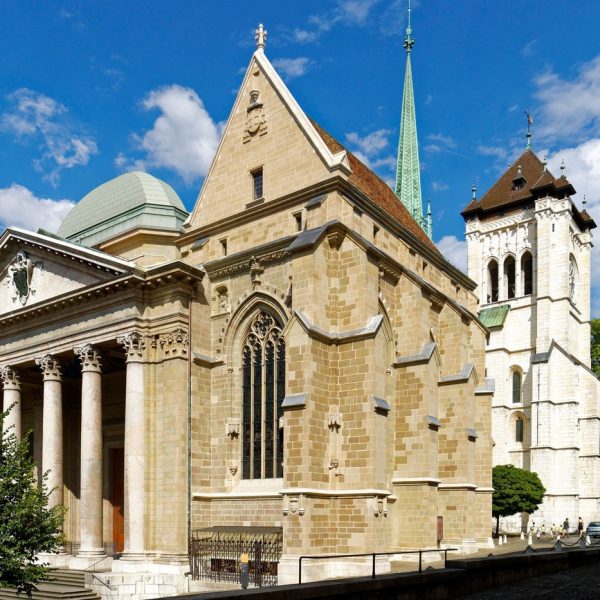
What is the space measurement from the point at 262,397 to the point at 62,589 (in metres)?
8.79

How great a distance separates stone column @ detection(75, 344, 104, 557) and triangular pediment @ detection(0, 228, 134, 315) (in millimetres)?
2878

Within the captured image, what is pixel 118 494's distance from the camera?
103 feet

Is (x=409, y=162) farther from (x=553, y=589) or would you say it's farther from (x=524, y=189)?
(x=553, y=589)

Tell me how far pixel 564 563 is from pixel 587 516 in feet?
136

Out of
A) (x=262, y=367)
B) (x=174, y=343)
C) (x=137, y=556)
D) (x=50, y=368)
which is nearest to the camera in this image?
(x=137, y=556)

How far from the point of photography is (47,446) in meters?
27.9

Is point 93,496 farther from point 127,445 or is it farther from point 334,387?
point 334,387

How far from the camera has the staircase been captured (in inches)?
883

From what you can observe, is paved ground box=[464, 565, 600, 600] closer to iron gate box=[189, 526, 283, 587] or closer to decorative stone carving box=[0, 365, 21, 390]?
iron gate box=[189, 526, 283, 587]

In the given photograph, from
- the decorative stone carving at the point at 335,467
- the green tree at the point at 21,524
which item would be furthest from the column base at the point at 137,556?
the decorative stone carving at the point at 335,467

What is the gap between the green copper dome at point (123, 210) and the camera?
3599 cm

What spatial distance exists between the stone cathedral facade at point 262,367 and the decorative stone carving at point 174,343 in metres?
0.07

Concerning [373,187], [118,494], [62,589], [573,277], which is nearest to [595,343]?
[573,277]

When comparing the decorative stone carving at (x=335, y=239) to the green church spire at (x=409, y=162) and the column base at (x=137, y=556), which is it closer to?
the column base at (x=137, y=556)
